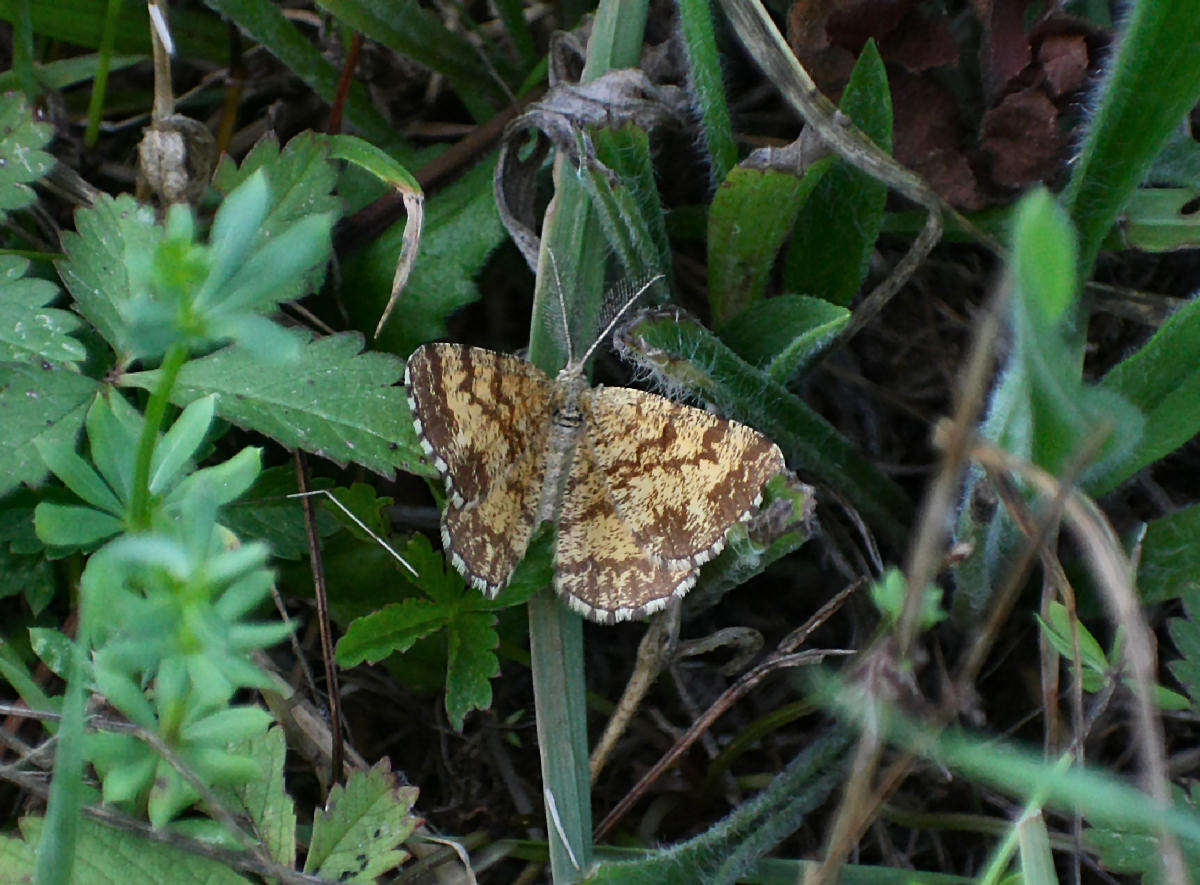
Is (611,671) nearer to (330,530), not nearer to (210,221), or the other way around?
(330,530)

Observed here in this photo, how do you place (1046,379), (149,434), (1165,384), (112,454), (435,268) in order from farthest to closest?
(435,268)
(1165,384)
(112,454)
(149,434)
(1046,379)

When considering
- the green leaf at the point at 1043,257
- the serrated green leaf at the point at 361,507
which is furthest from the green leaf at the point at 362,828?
the green leaf at the point at 1043,257

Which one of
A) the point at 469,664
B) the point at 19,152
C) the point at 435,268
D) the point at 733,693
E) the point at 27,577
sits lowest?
the point at 733,693

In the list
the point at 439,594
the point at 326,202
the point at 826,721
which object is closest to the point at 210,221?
the point at 326,202

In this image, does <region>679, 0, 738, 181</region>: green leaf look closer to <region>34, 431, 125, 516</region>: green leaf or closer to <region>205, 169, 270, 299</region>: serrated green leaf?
<region>205, 169, 270, 299</region>: serrated green leaf

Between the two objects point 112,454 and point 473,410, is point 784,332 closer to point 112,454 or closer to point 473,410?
point 473,410

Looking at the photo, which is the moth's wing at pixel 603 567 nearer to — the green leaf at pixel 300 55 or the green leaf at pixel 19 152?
the green leaf at pixel 300 55

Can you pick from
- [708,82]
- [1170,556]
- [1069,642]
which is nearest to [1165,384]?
[1170,556]
